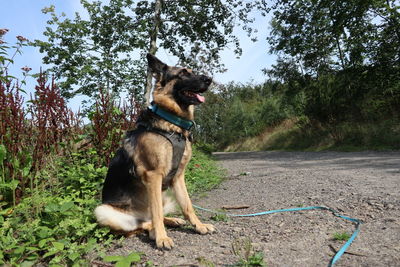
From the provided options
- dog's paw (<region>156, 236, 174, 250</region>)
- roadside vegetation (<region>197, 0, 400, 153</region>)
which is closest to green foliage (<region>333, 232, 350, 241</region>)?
dog's paw (<region>156, 236, 174, 250</region>)

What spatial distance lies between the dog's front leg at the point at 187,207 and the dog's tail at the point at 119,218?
38cm

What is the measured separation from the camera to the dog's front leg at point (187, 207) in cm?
285

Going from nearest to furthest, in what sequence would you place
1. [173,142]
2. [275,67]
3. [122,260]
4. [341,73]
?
[122,260] → [173,142] → [341,73] → [275,67]

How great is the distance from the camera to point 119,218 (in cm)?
269

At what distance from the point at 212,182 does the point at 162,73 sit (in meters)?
3.19

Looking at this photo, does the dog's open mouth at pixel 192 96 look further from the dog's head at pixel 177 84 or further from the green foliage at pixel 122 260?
the green foliage at pixel 122 260

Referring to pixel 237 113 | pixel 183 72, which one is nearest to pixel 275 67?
pixel 237 113

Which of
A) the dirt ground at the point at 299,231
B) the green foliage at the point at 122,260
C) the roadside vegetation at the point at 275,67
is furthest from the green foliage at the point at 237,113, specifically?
the green foliage at the point at 122,260

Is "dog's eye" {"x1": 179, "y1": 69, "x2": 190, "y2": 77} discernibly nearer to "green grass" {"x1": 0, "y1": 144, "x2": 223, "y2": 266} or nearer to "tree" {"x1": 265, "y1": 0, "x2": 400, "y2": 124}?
"green grass" {"x1": 0, "y1": 144, "x2": 223, "y2": 266}

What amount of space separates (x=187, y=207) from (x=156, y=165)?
65cm

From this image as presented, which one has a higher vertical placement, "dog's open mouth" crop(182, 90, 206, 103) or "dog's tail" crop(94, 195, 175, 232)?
"dog's open mouth" crop(182, 90, 206, 103)

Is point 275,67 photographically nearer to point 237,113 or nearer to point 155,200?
point 237,113

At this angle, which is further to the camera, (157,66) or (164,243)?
(157,66)

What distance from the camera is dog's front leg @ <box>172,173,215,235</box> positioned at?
9.34 feet
